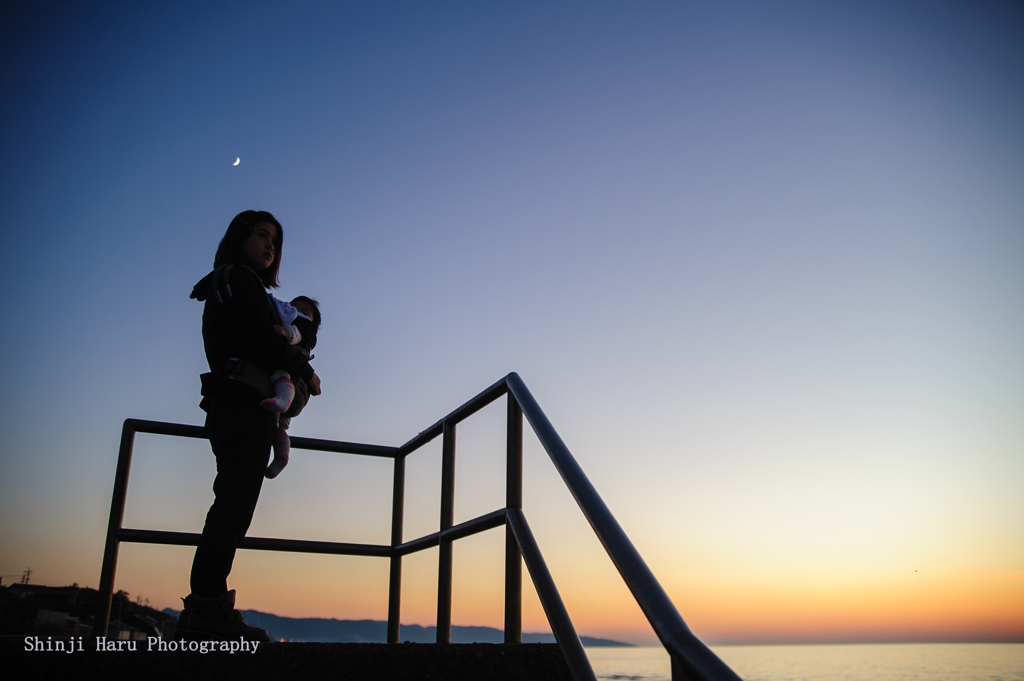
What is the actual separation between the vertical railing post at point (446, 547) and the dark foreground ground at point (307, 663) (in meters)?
0.69

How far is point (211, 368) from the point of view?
6.58 feet

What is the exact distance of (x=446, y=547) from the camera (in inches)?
93.0

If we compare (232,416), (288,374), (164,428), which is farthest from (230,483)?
(164,428)

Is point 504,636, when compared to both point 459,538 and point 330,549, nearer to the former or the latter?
point 459,538

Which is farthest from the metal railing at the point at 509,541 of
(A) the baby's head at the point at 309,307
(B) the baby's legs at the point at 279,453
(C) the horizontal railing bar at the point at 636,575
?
(A) the baby's head at the point at 309,307

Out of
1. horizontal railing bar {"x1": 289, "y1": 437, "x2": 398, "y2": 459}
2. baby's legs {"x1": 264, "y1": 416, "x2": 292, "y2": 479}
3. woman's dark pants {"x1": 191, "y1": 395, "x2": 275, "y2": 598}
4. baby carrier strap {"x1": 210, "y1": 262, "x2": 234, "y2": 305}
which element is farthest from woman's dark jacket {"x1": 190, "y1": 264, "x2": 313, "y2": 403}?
horizontal railing bar {"x1": 289, "y1": 437, "x2": 398, "y2": 459}

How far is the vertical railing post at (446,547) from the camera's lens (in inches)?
89.8

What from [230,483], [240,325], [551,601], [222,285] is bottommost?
[551,601]

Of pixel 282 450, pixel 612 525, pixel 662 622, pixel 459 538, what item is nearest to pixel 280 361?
pixel 282 450

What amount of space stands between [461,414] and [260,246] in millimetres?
952

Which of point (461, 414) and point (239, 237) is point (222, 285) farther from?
point (461, 414)

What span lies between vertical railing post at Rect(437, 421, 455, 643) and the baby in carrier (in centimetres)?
59

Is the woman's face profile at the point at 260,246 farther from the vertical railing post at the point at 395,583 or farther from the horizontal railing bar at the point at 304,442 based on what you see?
the vertical railing post at the point at 395,583

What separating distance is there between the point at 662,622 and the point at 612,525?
28 centimetres
